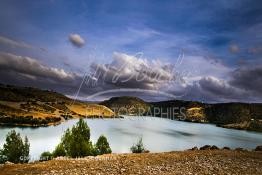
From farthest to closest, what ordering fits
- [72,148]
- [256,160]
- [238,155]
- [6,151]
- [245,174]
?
1. [6,151]
2. [72,148]
3. [238,155]
4. [256,160]
5. [245,174]

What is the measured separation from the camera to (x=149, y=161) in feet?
72.7

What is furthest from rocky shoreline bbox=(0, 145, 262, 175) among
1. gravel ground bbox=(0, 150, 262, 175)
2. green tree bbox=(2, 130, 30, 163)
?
green tree bbox=(2, 130, 30, 163)

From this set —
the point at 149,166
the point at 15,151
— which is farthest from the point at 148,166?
the point at 15,151

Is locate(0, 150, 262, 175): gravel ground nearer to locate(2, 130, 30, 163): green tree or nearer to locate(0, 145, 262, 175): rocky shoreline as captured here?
locate(0, 145, 262, 175): rocky shoreline

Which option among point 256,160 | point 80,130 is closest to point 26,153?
point 80,130

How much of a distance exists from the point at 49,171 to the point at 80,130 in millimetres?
33876

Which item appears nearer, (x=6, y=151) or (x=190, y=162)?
(x=190, y=162)

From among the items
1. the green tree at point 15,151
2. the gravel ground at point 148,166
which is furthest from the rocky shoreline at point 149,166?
the green tree at point 15,151

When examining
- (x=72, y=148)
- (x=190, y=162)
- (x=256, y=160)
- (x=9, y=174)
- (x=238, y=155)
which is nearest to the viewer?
(x=9, y=174)

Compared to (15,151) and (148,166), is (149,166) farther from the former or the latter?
(15,151)

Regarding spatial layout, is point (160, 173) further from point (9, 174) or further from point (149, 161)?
point (9, 174)

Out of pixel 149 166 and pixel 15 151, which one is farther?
pixel 15 151

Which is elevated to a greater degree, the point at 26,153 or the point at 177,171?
the point at 177,171

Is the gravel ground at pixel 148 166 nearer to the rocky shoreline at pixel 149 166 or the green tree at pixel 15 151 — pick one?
the rocky shoreline at pixel 149 166
